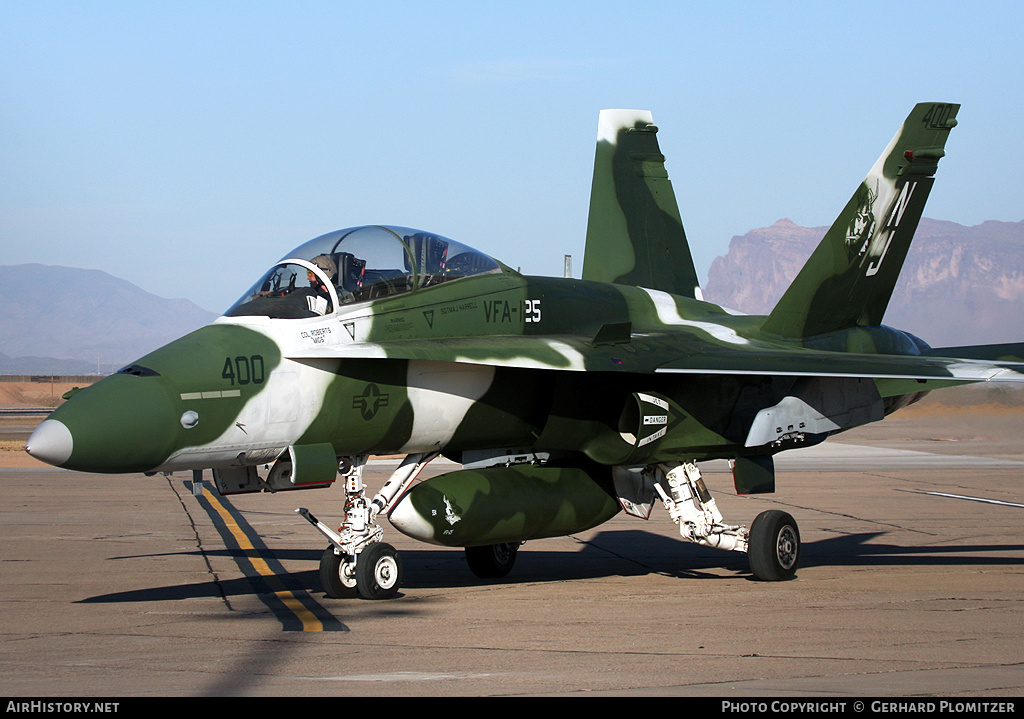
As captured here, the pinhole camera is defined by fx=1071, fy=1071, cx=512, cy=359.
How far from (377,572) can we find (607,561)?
400 centimetres

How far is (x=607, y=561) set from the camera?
12.3 m

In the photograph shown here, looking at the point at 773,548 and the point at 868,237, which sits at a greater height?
the point at 868,237

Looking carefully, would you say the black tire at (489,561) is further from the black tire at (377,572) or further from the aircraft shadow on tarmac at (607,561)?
the black tire at (377,572)

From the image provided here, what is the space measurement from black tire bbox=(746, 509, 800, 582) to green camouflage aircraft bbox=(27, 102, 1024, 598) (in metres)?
0.02

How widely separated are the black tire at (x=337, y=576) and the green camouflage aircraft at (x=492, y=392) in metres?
0.02

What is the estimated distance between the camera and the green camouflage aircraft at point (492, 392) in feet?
26.5

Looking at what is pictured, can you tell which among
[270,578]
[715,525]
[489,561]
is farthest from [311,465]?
[715,525]

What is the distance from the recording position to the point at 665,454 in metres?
10.3

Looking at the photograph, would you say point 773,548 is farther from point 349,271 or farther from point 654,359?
point 349,271

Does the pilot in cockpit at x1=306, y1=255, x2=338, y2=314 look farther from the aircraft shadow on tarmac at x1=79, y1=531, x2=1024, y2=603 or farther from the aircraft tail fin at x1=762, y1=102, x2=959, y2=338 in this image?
the aircraft tail fin at x1=762, y1=102, x2=959, y2=338

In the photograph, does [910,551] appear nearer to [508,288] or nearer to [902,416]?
[508,288]

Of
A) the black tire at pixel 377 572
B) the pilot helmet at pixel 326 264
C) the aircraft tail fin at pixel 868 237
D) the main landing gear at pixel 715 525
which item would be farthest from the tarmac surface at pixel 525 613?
the aircraft tail fin at pixel 868 237
